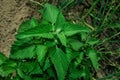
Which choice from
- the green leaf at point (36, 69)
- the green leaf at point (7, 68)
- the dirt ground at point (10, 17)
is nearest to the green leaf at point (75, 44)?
the green leaf at point (36, 69)

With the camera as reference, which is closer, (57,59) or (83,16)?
(57,59)

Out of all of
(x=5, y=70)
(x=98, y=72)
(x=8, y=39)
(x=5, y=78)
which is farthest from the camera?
(x=98, y=72)

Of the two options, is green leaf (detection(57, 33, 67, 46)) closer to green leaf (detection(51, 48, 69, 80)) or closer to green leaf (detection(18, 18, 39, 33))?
green leaf (detection(51, 48, 69, 80))

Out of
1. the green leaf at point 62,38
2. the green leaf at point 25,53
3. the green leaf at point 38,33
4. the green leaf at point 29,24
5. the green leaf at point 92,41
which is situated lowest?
the green leaf at point 25,53

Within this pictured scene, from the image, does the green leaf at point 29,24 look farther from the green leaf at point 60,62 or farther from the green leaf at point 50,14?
the green leaf at point 60,62

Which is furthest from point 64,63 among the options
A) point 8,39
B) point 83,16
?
point 83,16

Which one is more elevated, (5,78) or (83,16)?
(83,16)

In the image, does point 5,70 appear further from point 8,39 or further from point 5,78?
point 8,39
